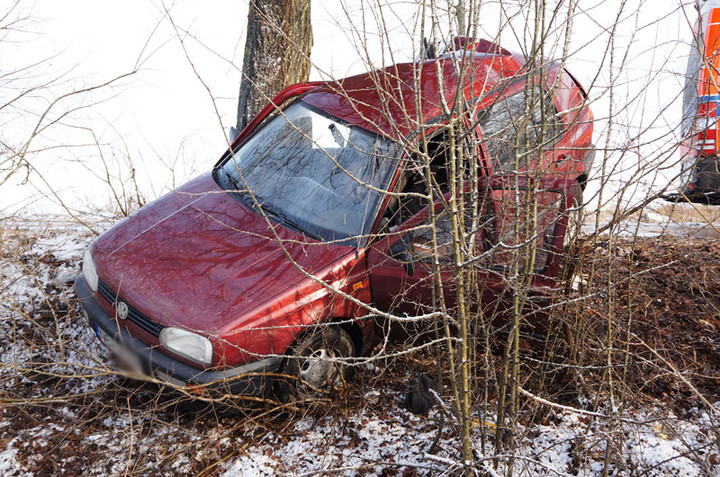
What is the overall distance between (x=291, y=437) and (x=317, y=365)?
0.45 m

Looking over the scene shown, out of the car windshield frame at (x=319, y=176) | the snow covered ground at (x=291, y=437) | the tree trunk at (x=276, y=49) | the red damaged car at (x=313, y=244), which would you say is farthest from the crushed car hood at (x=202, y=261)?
the tree trunk at (x=276, y=49)

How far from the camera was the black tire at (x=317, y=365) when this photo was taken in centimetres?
282

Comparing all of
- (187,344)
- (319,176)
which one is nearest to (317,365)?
(187,344)

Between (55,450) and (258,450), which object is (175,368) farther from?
(55,450)

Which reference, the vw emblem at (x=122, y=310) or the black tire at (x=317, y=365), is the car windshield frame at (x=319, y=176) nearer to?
the black tire at (x=317, y=365)

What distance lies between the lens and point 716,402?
3031 millimetres

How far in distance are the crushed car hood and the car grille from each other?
4 centimetres

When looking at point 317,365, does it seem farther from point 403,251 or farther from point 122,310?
point 122,310

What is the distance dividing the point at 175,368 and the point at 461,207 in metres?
1.71

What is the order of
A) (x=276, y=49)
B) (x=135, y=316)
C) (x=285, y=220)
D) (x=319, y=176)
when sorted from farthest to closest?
1. (x=276, y=49)
2. (x=319, y=176)
3. (x=285, y=220)
4. (x=135, y=316)

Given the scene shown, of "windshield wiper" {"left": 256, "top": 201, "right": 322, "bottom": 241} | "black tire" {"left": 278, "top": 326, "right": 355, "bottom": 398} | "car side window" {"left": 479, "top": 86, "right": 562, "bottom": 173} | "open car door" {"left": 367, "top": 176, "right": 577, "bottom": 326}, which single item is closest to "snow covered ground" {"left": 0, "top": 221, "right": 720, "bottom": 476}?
"black tire" {"left": 278, "top": 326, "right": 355, "bottom": 398}

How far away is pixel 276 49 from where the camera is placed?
552cm

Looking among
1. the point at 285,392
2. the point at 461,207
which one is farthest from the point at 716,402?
the point at 285,392

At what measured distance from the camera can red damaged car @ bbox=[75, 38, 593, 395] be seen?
2559mm
